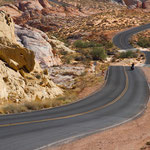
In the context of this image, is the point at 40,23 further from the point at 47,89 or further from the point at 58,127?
the point at 58,127

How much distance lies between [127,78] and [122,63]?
566 inches

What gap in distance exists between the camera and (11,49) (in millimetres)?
20703

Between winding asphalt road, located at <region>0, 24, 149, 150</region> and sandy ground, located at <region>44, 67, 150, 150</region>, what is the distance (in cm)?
55

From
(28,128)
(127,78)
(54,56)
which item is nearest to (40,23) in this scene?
(54,56)

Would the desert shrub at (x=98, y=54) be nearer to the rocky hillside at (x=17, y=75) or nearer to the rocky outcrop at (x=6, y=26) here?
the rocky hillside at (x=17, y=75)

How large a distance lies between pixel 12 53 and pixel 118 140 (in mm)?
14882

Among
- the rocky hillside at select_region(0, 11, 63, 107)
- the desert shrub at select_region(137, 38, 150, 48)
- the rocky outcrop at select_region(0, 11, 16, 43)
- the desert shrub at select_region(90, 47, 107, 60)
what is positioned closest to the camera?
the rocky hillside at select_region(0, 11, 63, 107)

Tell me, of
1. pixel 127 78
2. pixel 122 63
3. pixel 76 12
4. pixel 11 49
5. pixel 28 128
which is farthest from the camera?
pixel 76 12

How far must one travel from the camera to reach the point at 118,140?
11312mm

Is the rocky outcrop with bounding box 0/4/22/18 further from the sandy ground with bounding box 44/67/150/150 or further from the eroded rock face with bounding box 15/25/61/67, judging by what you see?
the sandy ground with bounding box 44/67/150/150

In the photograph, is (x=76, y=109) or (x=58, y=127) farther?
(x=76, y=109)

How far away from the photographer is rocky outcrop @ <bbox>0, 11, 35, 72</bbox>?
2050 centimetres

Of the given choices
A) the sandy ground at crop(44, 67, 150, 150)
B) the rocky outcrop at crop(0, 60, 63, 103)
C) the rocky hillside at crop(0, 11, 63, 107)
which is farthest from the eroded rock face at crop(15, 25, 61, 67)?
the sandy ground at crop(44, 67, 150, 150)

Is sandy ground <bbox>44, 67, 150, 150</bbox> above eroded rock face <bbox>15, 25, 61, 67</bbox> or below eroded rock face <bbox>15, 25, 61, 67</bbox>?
below
